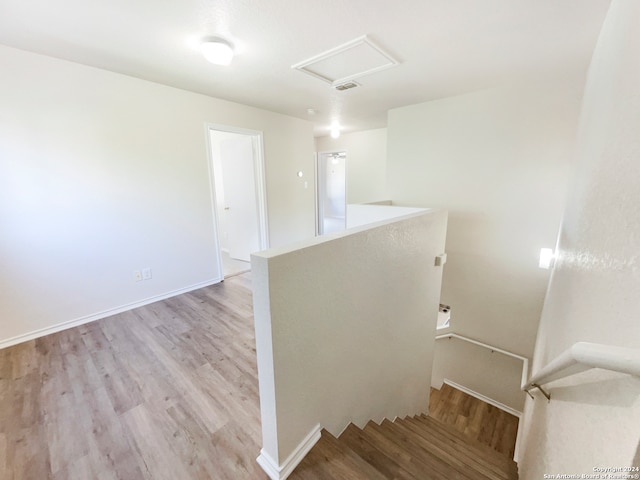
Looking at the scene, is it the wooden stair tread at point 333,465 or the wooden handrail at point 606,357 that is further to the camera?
the wooden stair tread at point 333,465

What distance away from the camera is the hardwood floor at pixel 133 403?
133 centimetres

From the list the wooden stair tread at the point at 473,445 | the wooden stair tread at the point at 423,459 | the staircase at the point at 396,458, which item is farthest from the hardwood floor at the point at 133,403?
the wooden stair tread at the point at 473,445

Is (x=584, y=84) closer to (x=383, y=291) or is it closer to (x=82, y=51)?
(x=383, y=291)

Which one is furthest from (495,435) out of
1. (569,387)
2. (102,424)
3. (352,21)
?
(352,21)

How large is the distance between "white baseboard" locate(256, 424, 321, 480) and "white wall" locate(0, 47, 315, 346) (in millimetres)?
2466

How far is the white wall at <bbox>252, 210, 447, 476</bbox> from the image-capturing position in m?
1.10

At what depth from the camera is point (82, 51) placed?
2143 millimetres

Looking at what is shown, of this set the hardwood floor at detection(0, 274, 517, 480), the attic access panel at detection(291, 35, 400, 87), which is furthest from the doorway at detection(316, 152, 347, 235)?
the hardwood floor at detection(0, 274, 517, 480)

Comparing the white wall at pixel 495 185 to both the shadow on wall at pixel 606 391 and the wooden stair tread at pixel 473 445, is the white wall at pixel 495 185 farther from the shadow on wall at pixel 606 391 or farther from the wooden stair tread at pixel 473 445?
the shadow on wall at pixel 606 391

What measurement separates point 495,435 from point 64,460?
3.82 meters

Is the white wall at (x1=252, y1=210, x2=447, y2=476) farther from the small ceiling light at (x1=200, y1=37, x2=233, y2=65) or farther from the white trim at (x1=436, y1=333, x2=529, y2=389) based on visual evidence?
the small ceiling light at (x1=200, y1=37, x2=233, y2=65)

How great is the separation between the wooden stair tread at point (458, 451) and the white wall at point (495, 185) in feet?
5.98

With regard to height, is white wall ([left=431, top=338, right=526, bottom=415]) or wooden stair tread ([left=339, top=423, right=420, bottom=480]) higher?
wooden stair tread ([left=339, top=423, right=420, bottom=480])

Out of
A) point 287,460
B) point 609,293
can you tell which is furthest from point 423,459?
point 609,293
